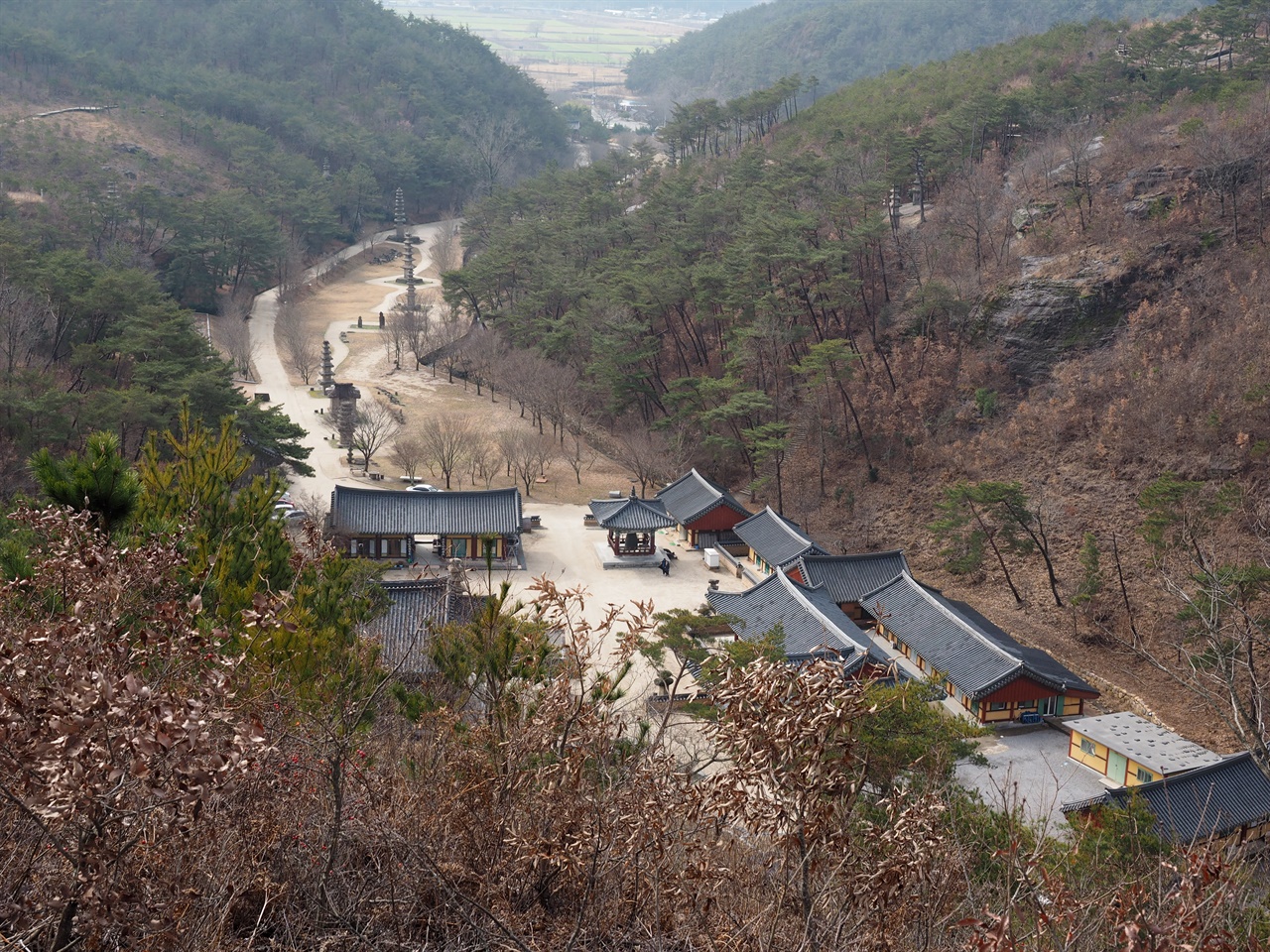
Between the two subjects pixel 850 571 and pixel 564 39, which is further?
pixel 564 39

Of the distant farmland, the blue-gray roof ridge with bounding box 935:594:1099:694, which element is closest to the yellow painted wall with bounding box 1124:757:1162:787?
the blue-gray roof ridge with bounding box 935:594:1099:694

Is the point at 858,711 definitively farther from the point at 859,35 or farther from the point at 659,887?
the point at 859,35

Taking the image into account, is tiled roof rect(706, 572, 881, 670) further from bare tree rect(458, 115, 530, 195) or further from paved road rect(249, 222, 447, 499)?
bare tree rect(458, 115, 530, 195)

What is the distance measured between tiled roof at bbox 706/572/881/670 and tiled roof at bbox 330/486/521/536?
600 cm

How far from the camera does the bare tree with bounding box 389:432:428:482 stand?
30016 mm

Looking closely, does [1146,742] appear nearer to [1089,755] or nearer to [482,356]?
[1089,755]

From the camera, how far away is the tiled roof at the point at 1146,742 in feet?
46.7

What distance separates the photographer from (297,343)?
41.0m

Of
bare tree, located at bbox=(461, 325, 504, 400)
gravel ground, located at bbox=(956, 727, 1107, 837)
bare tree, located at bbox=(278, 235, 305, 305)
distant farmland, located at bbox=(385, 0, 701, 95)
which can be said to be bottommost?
gravel ground, located at bbox=(956, 727, 1107, 837)

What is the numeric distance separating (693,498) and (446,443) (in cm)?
792

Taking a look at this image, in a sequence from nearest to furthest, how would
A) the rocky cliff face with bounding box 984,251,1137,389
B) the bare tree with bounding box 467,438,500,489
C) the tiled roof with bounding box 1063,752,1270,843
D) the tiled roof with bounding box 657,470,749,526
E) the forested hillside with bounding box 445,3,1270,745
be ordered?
1. the tiled roof with bounding box 1063,752,1270,843
2. the forested hillside with bounding box 445,3,1270,745
3. the tiled roof with bounding box 657,470,749,526
4. the rocky cliff face with bounding box 984,251,1137,389
5. the bare tree with bounding box 467,438,500,489

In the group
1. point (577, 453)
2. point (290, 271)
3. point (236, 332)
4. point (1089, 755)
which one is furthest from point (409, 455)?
point (290, 271)

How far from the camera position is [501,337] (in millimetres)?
40219

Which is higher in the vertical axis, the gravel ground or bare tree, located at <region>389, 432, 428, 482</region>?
bare tree, located at <region>389, 432, 428, 482</region>
